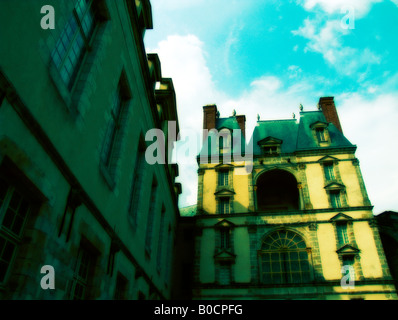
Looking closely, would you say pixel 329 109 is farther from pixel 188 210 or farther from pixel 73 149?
pixel 73 149

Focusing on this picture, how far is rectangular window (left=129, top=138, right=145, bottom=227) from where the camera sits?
34.7ft

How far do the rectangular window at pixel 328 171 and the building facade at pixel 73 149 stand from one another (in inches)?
616

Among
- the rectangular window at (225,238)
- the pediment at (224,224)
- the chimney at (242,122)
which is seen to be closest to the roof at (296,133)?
the chimney at (242,122)

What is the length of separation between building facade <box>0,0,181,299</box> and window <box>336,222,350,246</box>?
45.2 feet

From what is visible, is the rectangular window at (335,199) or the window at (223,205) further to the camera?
the window at (223,205)

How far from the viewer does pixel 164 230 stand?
15484 mm

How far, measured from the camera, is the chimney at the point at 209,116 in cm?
2883

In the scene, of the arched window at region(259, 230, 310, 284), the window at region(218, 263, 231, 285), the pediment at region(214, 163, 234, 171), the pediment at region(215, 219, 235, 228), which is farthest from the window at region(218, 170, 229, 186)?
the window at region(218, 263, 231, 285)

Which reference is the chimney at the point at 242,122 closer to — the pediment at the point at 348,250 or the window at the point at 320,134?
the window at the point at 320,134

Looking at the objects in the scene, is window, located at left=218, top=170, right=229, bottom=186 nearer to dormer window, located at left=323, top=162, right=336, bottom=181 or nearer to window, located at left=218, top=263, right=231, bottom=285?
window, located at left=218, top=263, right=231, bottom=285

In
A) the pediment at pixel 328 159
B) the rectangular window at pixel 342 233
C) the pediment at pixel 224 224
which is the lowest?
the rectangular window at pixel 342 233

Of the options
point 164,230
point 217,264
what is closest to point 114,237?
point 164,230

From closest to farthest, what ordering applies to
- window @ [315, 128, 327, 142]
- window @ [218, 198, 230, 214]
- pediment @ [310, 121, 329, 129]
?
window @ [218, 198, 230, 214], window @ [315, 128, 327, 142], pediment @ [310, 121, 329, 129]
